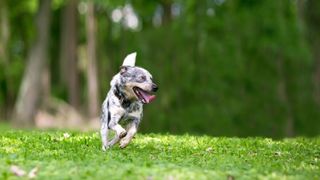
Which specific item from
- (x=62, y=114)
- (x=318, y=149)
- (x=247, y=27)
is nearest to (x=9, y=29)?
(x=62, y=114)

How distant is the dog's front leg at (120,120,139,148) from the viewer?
1076 cm

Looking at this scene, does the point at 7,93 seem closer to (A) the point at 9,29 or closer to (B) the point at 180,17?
(A) the point at 9,29

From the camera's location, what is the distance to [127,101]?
10.9 m

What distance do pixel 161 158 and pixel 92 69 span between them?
2746 cm

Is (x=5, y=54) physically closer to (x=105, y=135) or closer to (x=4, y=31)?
(x=4, y=31)

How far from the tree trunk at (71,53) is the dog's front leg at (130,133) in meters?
27.5

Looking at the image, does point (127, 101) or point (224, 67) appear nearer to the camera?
point (127, 101)

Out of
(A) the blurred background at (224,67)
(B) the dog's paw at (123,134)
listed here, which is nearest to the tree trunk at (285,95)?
(A) the blurred background at (224,67)

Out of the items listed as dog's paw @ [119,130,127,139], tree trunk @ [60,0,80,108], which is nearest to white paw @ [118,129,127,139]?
dog's paw @ [119,130,127,139]

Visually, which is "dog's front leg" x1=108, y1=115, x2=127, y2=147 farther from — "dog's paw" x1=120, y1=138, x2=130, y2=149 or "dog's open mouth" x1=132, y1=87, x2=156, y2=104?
"dog's open mouth" x1=132, y1=87, x2=156, y2=104

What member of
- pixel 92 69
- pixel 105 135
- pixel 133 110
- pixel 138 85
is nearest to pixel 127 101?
pixel 133 110

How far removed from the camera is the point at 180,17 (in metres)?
32.2

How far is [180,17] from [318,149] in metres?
20.7

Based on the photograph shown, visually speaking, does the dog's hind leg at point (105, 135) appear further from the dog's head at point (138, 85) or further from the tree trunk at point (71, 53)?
the tree trunk at point (71, 53)
